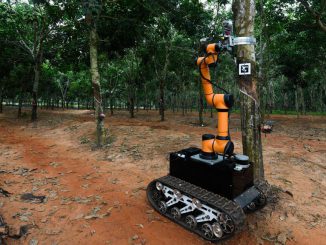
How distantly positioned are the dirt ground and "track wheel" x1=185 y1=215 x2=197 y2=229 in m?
0.16

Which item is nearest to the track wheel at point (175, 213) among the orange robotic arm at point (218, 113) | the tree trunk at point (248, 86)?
the orange robotic arm at point (218, 113)

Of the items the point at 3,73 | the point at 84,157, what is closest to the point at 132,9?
the point at 84,157

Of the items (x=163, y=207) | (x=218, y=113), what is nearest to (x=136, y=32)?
(x=218, y=113)

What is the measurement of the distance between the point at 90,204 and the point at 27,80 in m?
28.2

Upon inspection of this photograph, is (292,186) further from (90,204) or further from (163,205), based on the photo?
(90,204)

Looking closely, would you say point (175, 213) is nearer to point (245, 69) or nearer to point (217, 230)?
point (217, 230)

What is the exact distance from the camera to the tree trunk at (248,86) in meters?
5.50

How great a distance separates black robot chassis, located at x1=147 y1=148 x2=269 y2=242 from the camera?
4.23 m

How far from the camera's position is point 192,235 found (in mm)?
4605

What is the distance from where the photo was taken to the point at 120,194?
21.1 ft

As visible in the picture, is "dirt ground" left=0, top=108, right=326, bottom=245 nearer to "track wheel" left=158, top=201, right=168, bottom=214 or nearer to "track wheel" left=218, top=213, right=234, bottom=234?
"track wheel" left=158, top=201, right=168, bottom=214

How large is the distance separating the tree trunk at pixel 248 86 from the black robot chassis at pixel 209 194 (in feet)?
3.12

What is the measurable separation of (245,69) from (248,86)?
0.38 meters

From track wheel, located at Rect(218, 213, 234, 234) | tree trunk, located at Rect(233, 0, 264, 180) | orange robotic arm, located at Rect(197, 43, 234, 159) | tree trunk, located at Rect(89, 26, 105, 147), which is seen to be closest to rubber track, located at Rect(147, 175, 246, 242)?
track wheel, located at Rect(218, 213, 234, 234)
